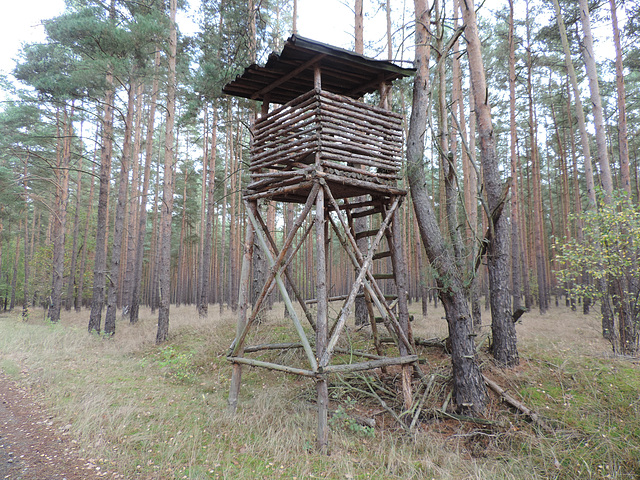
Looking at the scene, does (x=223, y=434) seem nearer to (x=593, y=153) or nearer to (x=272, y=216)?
(x=272, y=216)

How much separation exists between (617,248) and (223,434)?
875 cm

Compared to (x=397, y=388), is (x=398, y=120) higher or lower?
higher

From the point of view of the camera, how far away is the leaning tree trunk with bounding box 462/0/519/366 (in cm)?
627

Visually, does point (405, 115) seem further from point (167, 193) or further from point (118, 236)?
point (118, 236)

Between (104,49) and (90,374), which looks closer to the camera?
(90,374)

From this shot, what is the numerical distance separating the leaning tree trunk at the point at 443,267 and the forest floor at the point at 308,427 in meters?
0.45

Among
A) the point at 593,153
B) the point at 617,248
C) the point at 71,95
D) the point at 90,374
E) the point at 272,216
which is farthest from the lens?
the point at 593,153

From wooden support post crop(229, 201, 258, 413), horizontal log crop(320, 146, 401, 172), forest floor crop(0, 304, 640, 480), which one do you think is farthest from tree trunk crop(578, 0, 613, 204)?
wooden support post crop(229, 201, 258, 413)

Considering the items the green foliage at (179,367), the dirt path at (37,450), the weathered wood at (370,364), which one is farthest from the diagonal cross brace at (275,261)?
the dirt path at (37,450)

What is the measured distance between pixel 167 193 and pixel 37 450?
8795mm

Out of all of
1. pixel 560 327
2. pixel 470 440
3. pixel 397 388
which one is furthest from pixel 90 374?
pixel 560 327

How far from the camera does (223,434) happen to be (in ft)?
16.4

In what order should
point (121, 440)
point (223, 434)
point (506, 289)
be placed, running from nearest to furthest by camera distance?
1. point (121, 440)
2. point (223, 434)
3. point (506, 289)

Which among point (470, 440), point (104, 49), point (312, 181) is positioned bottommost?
point (470, 440)
